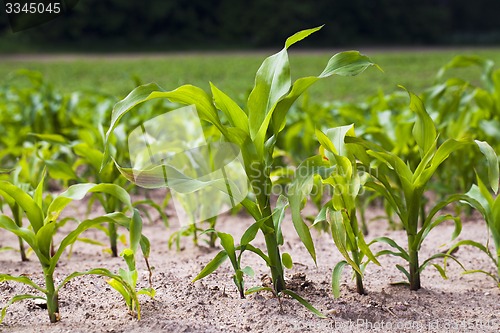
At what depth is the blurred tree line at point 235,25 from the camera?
1691 centimetres

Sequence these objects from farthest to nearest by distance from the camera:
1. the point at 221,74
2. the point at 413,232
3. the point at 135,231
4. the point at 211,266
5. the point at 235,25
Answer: the point at 235,25 < the point at 221,74 < the point at 413,232 < the point at 211,266 < the point at 135,231

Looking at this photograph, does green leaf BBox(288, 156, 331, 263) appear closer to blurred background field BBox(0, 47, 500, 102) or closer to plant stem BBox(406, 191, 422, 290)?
plant stem BBox(406, 191, 422, 290)

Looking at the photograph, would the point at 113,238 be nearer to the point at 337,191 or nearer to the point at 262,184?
the point at 262,184

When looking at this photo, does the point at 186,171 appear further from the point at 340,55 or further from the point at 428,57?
the point at 428,57

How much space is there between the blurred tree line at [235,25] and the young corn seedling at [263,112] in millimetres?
15205

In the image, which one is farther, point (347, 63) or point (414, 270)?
point (414, 270)

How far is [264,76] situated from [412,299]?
24.0 inches

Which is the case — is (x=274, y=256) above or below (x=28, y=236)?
below

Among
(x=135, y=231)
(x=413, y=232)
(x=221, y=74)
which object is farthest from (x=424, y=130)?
(x=221, y=74)

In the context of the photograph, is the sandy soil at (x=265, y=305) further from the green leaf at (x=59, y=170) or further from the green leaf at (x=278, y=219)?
the green leaf at (x=59, y=170)

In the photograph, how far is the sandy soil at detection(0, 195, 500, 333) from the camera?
139cm

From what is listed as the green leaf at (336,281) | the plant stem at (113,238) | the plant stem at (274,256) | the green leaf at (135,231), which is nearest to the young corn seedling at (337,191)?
the green leaf at (336,281)

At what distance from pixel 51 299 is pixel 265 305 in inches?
17.8

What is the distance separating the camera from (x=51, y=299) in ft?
4.64
